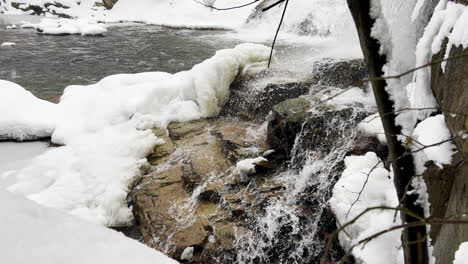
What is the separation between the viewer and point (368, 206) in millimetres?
3129

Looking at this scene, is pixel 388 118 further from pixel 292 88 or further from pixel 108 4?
pixel 108 4

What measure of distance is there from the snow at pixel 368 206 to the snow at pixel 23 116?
16.1 ft

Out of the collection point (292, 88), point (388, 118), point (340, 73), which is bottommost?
point (292, 88)

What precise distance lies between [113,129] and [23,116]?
1.69 metres

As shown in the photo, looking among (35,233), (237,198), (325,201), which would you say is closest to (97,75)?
(237,198)

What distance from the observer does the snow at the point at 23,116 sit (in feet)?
18.6

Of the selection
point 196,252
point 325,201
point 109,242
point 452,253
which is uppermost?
point 452,253

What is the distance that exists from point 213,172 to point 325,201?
59.7 inches

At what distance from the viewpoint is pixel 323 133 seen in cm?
461

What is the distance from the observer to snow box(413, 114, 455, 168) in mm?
1843

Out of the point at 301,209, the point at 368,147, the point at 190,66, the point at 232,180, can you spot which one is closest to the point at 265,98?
the point at 232,180

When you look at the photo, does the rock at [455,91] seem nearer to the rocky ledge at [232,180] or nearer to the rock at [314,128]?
the rocky ledge at [232,180]

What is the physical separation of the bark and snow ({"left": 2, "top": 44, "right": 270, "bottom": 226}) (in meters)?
3.48

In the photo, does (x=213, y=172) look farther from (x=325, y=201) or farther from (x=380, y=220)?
(x=380, y=220)
